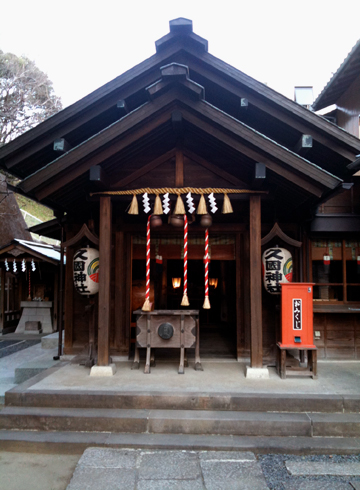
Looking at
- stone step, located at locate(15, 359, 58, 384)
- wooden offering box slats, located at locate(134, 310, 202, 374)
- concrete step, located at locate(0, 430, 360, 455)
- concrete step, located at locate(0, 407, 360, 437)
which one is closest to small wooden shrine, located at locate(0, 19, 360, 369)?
wooden offering box slats, located at locate(134, 310, 202, 374)

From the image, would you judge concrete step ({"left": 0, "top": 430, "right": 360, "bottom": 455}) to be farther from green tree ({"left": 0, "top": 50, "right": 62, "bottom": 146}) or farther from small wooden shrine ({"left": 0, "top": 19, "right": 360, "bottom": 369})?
green tree ({"left": 0, "top": 50, "right": 62, "bottom": 146})

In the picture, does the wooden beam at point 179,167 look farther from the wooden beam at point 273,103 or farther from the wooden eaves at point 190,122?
the wooden beam at point 273,103

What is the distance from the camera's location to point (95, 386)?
210 inches

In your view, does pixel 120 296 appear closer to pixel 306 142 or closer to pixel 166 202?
pixel 166 202

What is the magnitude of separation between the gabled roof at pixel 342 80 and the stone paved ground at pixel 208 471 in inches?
352

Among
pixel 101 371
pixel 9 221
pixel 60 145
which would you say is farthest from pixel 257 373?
pixel 9 221

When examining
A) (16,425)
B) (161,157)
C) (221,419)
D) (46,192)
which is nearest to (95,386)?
(16,425)

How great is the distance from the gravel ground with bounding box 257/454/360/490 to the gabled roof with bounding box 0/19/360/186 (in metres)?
5.22

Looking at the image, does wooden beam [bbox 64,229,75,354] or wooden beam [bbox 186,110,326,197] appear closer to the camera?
wooden beam [bbox 186,110,326,197]

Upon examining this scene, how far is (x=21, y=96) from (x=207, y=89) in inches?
1021

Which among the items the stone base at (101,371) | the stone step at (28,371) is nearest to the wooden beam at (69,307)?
the stone step at (28,371)

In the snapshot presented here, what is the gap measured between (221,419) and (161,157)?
4.70 metres

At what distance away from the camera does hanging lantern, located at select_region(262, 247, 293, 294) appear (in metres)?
6.50

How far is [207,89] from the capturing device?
23.8 ft
